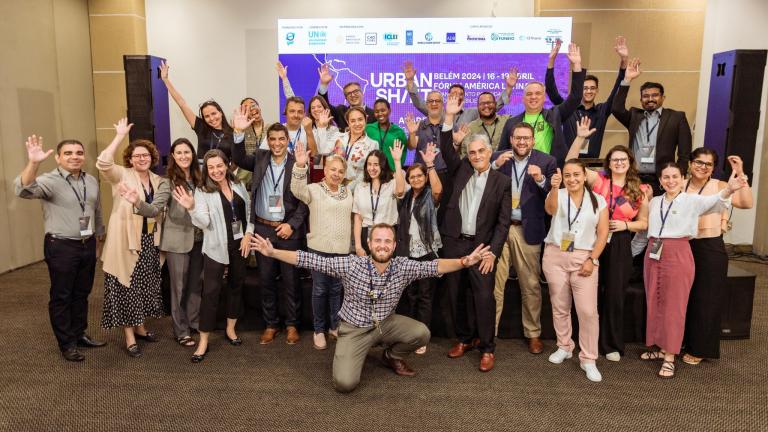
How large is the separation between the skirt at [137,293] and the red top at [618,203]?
10.1 feet

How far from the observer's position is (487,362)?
3459 mm

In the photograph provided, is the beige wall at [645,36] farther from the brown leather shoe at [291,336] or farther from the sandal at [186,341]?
the sandal at [186,341]

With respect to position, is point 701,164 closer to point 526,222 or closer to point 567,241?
point 567,241

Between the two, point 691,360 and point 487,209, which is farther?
point 691,360

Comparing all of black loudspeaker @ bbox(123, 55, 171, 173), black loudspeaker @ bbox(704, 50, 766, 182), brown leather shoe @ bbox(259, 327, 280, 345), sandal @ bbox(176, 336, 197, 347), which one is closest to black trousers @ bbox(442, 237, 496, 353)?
brown leather shoe @ bbox(259, 327, 280, 345)

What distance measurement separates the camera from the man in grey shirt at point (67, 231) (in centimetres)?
337

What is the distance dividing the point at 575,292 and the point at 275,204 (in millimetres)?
2093

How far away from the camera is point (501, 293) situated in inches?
149

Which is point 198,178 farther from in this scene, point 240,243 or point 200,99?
point 200,99

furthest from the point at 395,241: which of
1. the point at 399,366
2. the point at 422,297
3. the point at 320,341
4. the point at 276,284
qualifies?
the point at 276,284

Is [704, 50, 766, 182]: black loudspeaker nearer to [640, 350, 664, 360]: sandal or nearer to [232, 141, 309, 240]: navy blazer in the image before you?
[640, 350, 664, 360]: sandal

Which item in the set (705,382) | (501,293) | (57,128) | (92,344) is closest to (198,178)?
(92,344)

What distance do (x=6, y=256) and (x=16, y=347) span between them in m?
2.44

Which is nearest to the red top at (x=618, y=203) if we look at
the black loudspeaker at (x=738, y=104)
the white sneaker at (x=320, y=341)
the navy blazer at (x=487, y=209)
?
the navy blazer at (x=487, y=209)
